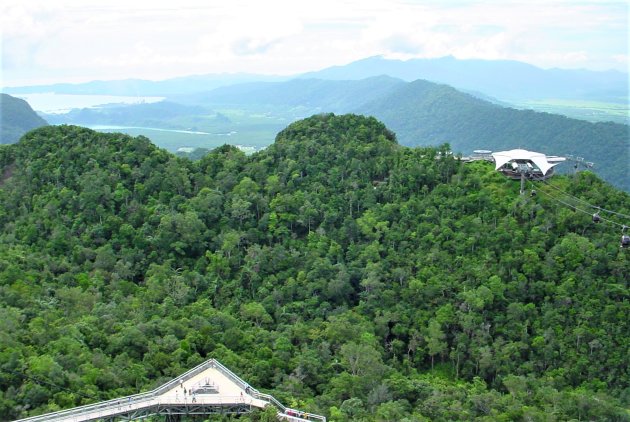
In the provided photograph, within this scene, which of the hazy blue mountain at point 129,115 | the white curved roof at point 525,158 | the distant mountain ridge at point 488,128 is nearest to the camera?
the white curved roof at point 525,158

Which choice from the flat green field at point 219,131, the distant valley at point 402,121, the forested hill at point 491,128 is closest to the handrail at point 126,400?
the forested hill at point 491,128

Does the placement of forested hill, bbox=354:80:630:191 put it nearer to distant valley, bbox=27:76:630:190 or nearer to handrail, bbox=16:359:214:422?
distant valley, bbox=27:76:630:190

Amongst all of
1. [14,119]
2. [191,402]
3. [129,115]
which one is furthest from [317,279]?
[129,115]

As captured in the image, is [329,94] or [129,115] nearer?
[129,115]

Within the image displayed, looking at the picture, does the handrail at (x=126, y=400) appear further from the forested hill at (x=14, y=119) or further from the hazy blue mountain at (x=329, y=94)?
the hazy blue mountain at (x=329, y=94)

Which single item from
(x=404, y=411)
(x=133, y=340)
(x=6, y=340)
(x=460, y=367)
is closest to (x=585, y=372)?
(x=460, y=367)

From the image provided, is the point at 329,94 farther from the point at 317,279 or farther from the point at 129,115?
the point at 317,279
